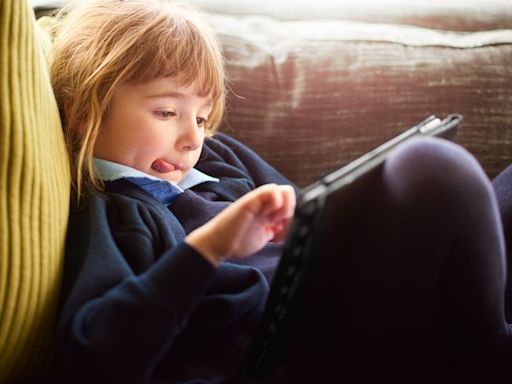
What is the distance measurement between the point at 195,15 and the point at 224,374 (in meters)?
0.54

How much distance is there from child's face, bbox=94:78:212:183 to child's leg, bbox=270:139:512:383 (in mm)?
325

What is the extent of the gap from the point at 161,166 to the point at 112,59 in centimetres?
16

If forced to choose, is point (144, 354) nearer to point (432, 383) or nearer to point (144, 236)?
point (144, 236)

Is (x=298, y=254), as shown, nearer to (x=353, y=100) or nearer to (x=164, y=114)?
(x=164, y=114)

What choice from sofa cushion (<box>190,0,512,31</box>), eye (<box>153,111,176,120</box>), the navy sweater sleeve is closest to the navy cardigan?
the navy sweater sleeve

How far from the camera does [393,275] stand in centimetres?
62

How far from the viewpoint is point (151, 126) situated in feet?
2.79

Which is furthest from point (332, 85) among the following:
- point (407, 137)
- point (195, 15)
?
point (407, 137)

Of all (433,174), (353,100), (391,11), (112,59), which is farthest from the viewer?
(391,11)

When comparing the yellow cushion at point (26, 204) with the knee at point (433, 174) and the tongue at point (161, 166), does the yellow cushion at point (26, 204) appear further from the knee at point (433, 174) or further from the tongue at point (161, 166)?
the knee at point (433, 174)

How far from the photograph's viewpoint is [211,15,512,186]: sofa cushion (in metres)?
1.16

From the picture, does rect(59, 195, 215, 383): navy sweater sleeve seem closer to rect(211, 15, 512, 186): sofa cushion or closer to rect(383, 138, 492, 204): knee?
rect(383, 138, 492, 204): knee

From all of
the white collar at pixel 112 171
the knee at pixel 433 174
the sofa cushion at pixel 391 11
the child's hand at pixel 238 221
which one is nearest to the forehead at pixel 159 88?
the white collar at pixel 112 171

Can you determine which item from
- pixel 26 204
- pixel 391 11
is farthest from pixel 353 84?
pixel 26 204
